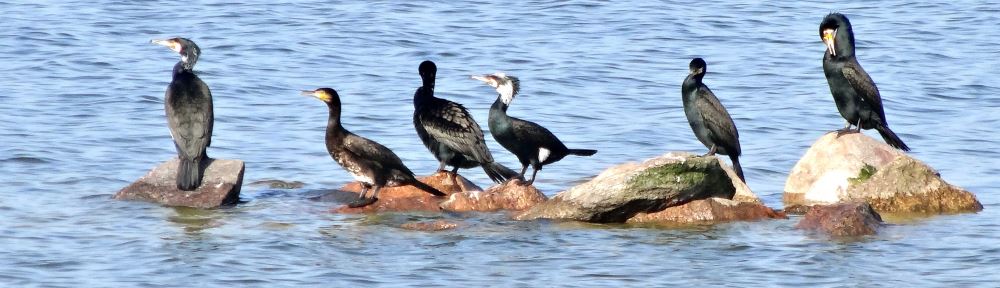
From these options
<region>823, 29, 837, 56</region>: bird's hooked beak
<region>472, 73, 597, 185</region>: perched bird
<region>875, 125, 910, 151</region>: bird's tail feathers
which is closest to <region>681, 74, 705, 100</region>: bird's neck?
<region>472, 73, 597, 185</region>: perched bird

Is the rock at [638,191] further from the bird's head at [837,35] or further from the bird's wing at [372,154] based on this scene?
the bird's head at [837,35]

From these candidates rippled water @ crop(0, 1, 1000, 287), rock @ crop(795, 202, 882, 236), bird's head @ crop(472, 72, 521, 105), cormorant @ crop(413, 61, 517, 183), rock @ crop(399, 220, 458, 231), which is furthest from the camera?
bird's head @ crop(472, 72, 521, 105)

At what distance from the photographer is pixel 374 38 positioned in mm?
23516

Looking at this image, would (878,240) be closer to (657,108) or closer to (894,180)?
(894,180)

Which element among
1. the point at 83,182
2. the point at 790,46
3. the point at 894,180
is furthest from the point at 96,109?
the point at 790,46

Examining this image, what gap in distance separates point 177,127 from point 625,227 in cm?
349

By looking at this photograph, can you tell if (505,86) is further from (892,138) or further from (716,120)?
(892,138)

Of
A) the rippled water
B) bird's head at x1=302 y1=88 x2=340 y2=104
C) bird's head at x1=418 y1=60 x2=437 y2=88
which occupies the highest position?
bird's head at x1=418 y1=60 x2=437 y2=88

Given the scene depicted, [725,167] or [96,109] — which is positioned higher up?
[725,167]

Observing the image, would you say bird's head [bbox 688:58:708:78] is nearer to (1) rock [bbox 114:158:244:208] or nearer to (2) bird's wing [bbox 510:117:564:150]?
(2) bird's wing [bbox 510:117:564:150]

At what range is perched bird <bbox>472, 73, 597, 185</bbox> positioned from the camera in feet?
41.6

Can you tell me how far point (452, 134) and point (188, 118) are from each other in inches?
77.8

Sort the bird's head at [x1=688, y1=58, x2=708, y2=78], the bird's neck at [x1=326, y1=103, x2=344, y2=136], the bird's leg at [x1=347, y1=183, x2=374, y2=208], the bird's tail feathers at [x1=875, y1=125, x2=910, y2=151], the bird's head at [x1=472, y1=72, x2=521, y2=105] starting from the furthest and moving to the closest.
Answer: the bird's tail feathers at [x1=875, y1=125, x2=910, y2=151] < the bird's head at [x1=688, y1=58, x2=708, y2=78] < the bird's head at [x1=472, y1=72, x2=521, y2=105] < the bird's neck at [x1=326, y1=103, x2=344, y2=136] < the bird's leg at [x1=347, y1=183, x2=374, y2=208]

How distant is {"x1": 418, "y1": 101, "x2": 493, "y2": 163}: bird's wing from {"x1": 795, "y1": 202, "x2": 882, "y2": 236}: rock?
8.30 ft
